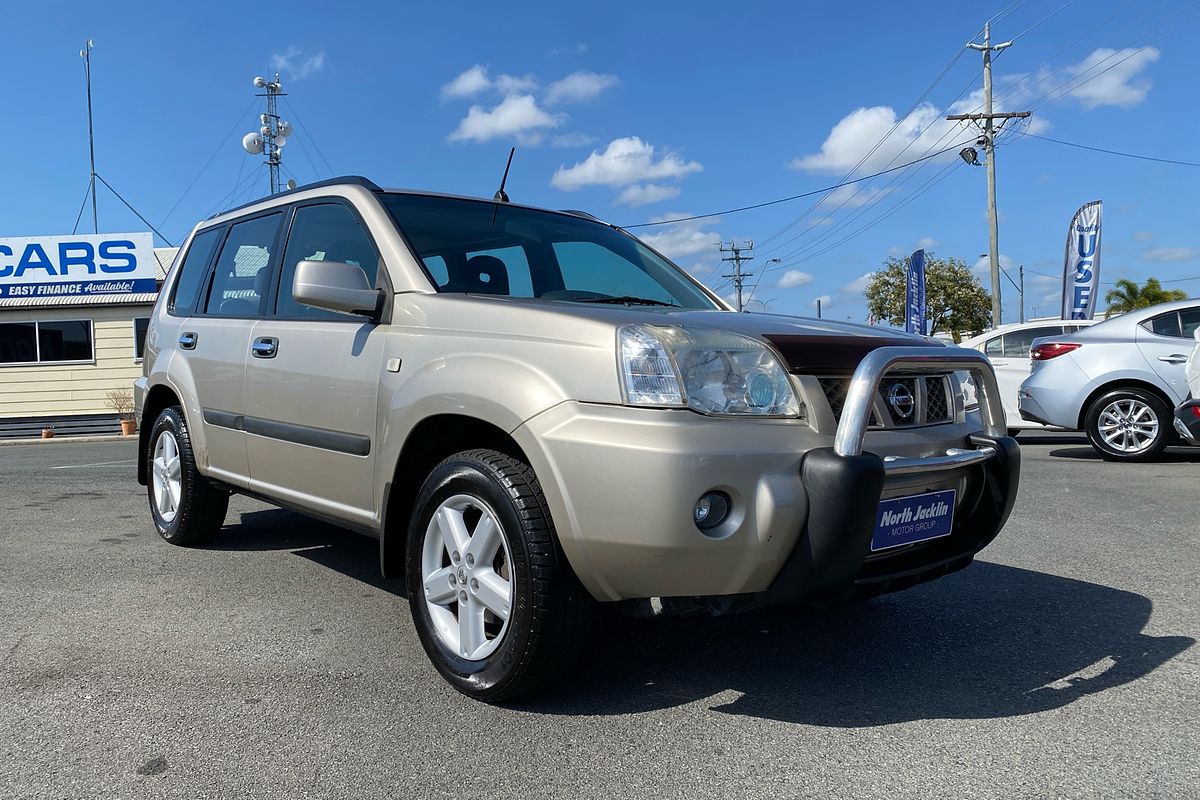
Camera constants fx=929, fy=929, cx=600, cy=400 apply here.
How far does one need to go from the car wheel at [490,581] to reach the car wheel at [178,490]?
2265 millimetres

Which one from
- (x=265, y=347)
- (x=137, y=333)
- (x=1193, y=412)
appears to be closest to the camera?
(x=265, y=347)

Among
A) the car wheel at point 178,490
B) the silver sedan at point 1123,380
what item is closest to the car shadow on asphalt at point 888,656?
the car wheel at point 178,490

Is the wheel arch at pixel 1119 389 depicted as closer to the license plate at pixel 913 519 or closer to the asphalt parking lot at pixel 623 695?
the asphalt parking lot at pixel 623 695

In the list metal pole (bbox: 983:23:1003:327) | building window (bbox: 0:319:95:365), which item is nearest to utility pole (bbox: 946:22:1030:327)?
metal pole (bbox: 983:23:1003:327)

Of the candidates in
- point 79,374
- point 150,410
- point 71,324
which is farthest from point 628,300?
point 71,324

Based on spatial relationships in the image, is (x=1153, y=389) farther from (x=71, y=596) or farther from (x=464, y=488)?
(x=71, y=596)

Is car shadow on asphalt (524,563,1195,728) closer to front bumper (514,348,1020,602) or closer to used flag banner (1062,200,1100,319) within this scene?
front bumper (514,348,1020,602)

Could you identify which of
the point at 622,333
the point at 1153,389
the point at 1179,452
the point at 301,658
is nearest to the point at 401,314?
the point at 622,333

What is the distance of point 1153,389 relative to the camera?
873 cm

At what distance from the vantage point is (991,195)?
28.1 m

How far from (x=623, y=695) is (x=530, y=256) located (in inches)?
76.2

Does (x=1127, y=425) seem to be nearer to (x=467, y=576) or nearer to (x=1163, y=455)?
(x=1163, y=455)

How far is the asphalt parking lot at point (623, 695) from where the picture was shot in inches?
93.9

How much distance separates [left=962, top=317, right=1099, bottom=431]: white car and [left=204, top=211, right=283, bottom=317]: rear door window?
27.5 ft
